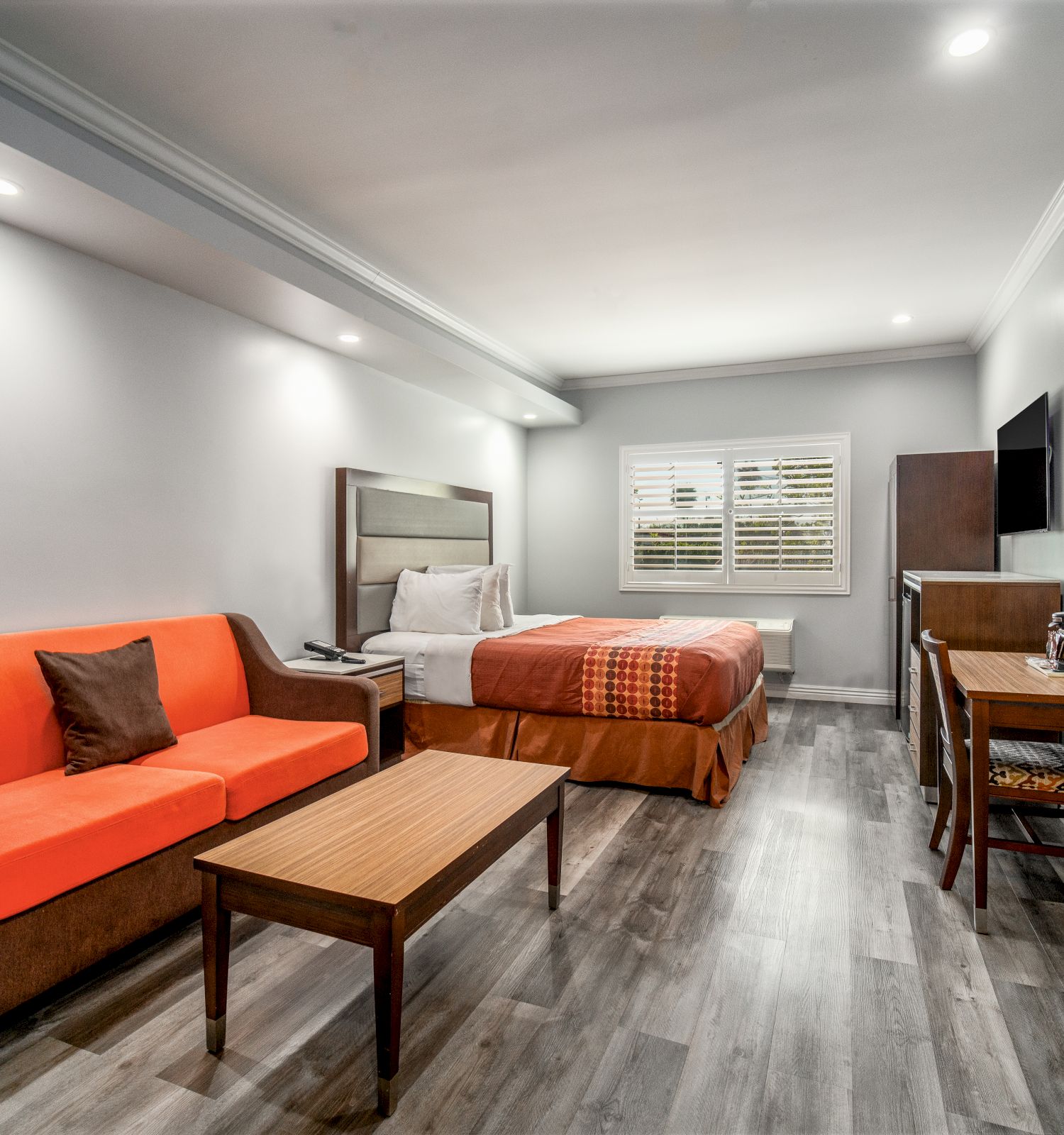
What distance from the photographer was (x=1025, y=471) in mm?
3764

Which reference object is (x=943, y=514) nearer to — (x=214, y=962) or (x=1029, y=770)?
(x=1029, y=770)

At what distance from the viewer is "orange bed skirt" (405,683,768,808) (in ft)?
11.4

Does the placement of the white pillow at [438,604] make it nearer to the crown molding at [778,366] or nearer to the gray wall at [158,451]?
the gray wall at [158,451]

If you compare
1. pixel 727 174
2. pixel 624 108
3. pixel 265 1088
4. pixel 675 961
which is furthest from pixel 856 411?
pixel 265 1088

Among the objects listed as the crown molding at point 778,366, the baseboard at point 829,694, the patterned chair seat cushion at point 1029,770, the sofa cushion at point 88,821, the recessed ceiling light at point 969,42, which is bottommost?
the baseboard at point 829,694

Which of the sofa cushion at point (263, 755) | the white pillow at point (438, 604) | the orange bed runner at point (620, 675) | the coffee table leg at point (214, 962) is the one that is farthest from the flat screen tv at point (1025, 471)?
the coffee table leg at point (214, 962)

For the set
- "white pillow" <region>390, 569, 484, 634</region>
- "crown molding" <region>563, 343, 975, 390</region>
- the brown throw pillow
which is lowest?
the brown throw pillow

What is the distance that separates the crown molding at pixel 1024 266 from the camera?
129 inches

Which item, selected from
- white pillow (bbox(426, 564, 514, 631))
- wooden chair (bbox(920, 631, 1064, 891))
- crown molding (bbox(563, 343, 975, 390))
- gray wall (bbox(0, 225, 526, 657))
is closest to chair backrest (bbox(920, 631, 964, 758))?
wooden chair (bbox(920, 631, 1064, 891))

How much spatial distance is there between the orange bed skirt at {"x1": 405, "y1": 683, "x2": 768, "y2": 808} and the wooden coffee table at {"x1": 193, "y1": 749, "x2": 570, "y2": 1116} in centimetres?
138

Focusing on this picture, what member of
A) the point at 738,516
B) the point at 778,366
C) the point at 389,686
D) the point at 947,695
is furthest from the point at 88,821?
the point at 778,366

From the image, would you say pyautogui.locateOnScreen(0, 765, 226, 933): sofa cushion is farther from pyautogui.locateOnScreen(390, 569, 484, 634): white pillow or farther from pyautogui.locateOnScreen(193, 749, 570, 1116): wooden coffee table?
Result: pyautogui.locateOnScreen(390, 569, 484, 634): white pillow

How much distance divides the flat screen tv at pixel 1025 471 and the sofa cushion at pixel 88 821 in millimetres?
3735

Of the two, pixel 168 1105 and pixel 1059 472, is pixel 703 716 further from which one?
pixel 168 1105
